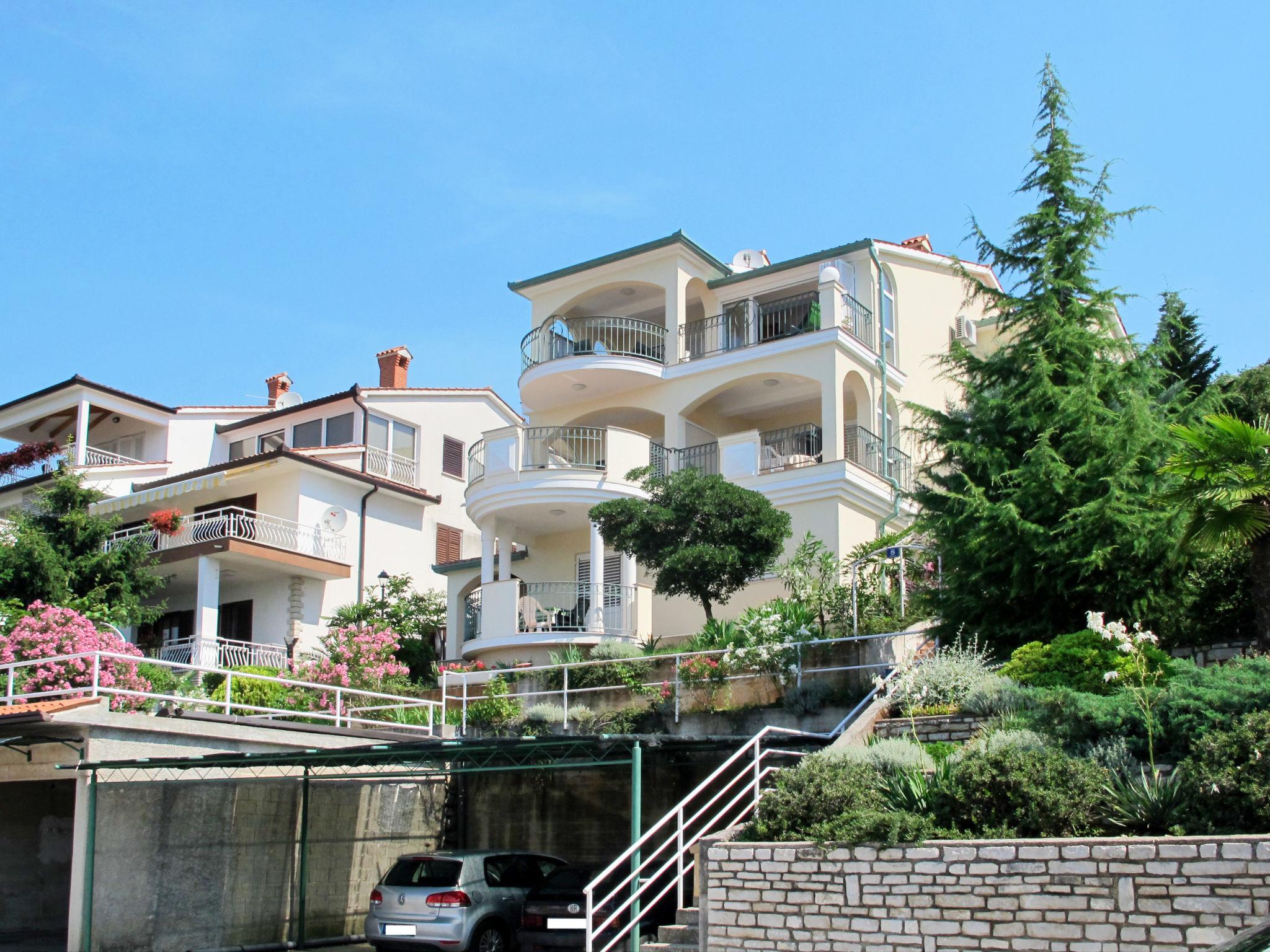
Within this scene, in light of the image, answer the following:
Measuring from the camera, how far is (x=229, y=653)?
31422mm

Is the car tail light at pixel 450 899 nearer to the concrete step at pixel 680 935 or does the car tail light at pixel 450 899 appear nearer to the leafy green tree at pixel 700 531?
the concrete step at pixel 680 935

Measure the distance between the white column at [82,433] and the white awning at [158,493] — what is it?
7.07ft

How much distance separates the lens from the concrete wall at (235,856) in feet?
53.6

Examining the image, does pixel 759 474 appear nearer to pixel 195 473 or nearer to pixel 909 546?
pixel 909 546

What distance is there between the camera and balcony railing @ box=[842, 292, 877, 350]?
30.1 meters

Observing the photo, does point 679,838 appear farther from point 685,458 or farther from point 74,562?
point 74,562

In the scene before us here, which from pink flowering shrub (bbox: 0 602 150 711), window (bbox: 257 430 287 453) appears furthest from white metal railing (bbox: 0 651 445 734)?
window (bbox: 257 430 287 453)

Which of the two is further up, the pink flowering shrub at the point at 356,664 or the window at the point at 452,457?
the window at the point at 452,457

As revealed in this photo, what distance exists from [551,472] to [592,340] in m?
6.09

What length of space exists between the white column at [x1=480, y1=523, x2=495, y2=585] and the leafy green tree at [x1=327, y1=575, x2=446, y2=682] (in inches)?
123

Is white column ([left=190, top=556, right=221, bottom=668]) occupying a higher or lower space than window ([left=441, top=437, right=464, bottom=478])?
lower

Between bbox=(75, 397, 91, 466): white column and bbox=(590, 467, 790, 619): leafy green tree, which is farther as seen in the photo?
bbox=(75, 397, 91, 466): white column

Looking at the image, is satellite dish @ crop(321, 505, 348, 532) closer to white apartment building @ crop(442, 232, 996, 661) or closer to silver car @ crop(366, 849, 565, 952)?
white apartment building @ crop(442, 232, 996, 661)

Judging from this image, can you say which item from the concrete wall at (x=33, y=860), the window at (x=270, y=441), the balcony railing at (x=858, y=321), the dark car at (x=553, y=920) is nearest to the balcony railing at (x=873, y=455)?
the balcony railing at (x=858, y=321)
